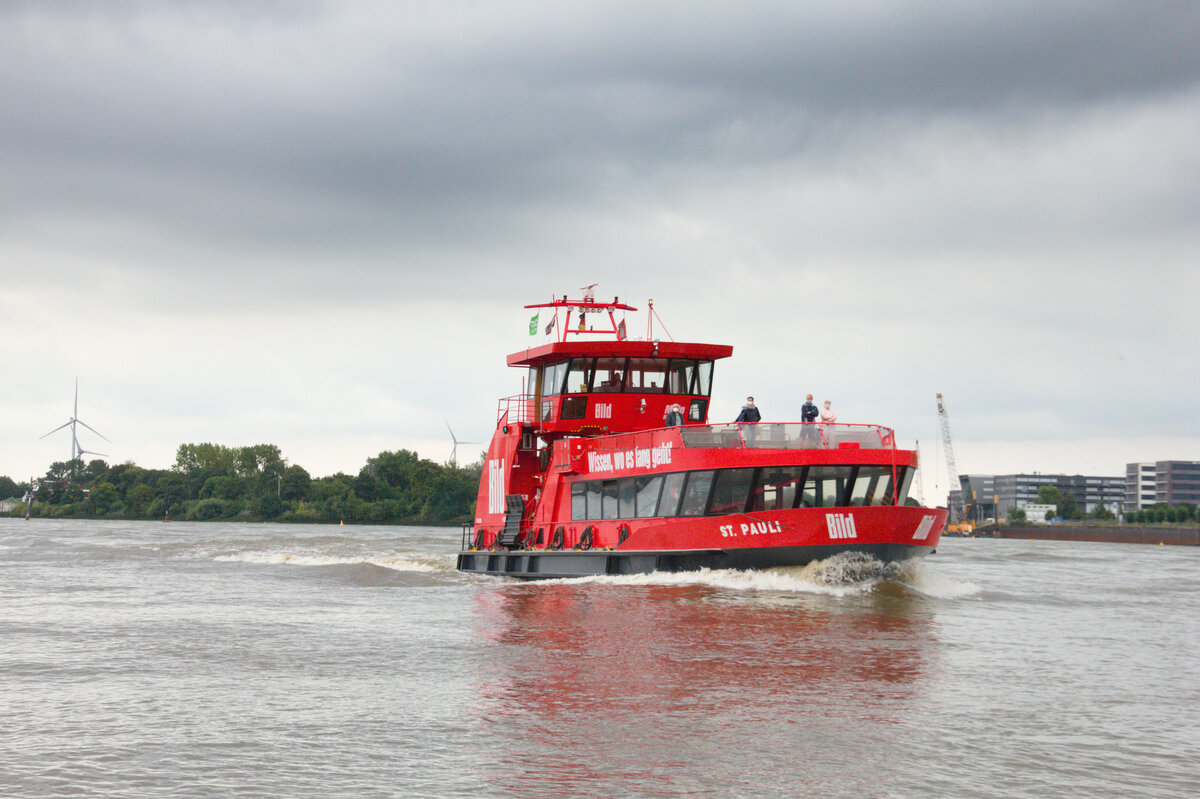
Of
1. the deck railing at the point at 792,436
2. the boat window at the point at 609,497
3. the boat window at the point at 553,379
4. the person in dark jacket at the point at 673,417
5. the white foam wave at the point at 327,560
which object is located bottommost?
the white foam wave at the point at 327,560

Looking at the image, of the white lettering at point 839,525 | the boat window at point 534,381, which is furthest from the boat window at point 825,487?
the boat window at point 534,381

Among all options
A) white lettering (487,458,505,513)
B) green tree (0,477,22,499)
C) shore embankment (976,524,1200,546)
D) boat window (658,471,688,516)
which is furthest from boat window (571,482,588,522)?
green tree (0,477,22,499)

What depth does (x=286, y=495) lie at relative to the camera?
415 ft

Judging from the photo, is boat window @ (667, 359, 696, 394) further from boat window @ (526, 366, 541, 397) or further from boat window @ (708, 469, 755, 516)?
boat window @ (708, 469, 755, 516)

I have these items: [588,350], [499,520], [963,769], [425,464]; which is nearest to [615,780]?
[963,769]

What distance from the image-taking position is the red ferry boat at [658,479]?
2188cm

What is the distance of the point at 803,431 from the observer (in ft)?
72.8

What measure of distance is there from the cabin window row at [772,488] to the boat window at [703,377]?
5.46m

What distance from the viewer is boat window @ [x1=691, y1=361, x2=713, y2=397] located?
2886cm

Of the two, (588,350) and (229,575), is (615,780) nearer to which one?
(588,350)

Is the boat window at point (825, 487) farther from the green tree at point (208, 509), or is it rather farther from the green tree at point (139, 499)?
the green tree at point (139, 499)

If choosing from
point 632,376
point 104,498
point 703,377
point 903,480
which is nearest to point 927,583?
point 903,480

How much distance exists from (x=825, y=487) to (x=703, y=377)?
24.4ft

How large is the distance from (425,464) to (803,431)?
10928 cm
